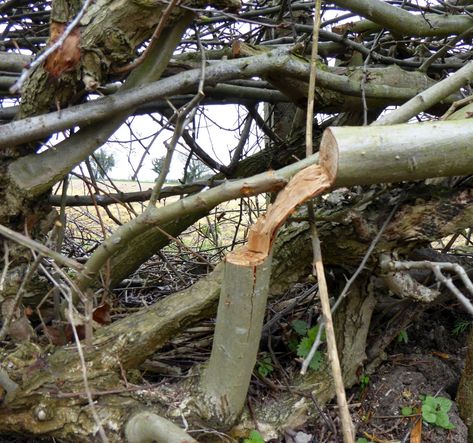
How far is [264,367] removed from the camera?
2.19m

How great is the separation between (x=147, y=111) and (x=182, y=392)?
157cm

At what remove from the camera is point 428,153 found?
132 centimetres

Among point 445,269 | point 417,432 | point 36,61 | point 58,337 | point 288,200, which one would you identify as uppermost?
point 36,61

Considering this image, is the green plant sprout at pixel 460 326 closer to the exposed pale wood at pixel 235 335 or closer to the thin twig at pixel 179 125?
the exposed pale wood at pixel 235 335

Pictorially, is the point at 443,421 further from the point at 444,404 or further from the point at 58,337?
the point at 58,337

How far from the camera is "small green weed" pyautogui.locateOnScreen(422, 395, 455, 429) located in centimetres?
197

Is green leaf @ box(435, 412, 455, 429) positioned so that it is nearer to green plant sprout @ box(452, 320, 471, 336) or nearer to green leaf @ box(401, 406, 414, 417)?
green leaf @ box(401, 406, 414, 417)

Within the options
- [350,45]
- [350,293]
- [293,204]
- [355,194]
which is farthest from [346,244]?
[350,45]

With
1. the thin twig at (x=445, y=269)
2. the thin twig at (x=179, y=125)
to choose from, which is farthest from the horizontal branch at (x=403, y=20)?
the thin twig at (x=445, y=269)

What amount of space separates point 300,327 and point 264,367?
0.28 meters

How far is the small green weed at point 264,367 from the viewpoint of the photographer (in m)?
→ 2.17

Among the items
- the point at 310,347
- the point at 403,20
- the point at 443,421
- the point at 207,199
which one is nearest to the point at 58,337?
the point at 207,199

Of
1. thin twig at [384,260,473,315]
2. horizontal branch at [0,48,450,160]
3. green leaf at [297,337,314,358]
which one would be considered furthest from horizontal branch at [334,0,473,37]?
green leaf at [297,337,314,358]

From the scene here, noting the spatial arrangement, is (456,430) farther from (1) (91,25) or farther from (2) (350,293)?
(1) (91,25)
